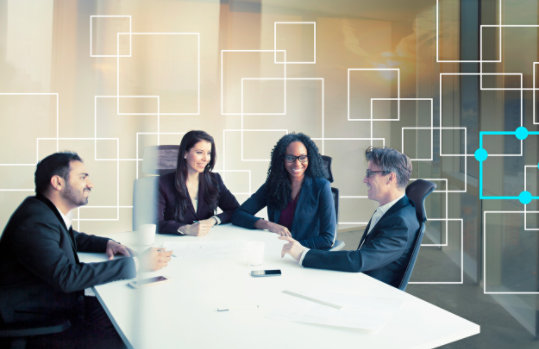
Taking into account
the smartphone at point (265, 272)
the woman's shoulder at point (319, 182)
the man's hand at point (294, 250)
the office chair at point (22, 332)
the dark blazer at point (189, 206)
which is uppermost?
Result: the woman's shoulder at point (319, 182)

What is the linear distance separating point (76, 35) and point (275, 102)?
1654mm

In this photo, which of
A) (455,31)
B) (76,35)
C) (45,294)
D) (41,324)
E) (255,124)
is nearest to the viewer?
(41,324)

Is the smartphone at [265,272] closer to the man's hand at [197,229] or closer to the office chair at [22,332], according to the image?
the office chair at [22,332]

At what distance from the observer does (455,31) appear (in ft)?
11.6

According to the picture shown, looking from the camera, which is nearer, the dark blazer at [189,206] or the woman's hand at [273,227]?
the woman's hand at [273,227]

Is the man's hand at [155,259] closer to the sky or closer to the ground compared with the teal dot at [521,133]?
closer to the ground

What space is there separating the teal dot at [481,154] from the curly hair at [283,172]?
4.85ft

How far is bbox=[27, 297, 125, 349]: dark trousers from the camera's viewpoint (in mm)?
1268

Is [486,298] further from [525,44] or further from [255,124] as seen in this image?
[255,124]

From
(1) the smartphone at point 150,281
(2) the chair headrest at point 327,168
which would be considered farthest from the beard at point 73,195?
(2) the chair headrest at point 327,168

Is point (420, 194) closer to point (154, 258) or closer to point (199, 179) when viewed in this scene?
point (154, 258)

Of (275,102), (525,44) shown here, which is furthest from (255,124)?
(525,44)

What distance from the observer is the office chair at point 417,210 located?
4.98 ft

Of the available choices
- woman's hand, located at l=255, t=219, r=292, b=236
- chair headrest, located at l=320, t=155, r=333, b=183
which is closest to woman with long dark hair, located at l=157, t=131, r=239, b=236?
woman's hand, located at l=255, t=219, r=292, b=236
